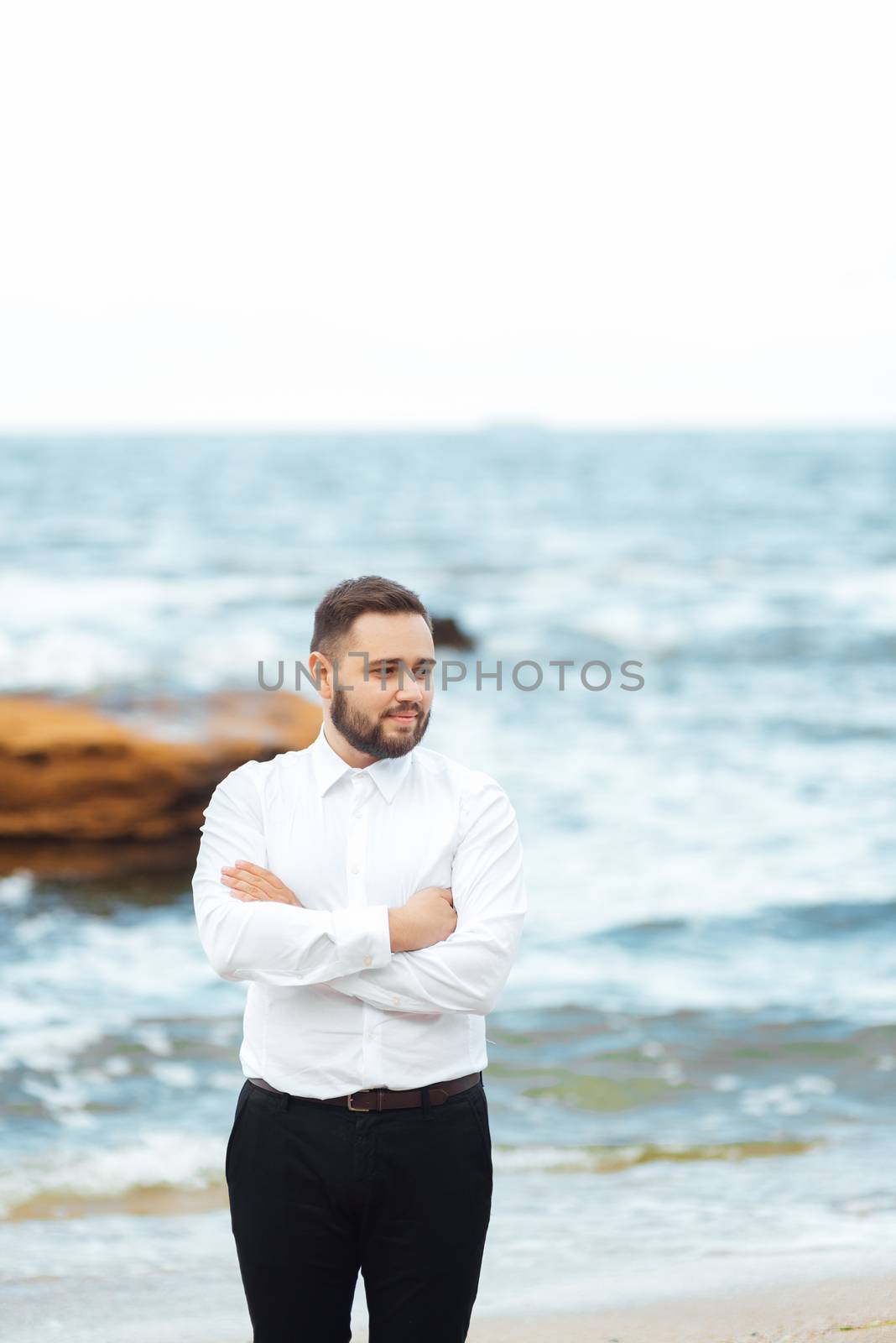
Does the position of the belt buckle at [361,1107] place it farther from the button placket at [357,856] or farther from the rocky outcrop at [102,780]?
the rocky outcrop at [102,780]

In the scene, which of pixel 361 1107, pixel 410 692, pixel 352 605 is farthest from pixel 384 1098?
pixel 352 605

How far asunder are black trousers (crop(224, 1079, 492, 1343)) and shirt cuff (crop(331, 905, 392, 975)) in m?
0.25

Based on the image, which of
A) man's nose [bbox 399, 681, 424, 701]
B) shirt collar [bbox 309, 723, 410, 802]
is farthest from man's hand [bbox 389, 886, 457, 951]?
man's nose [bbox 399, 681, 424, 701]

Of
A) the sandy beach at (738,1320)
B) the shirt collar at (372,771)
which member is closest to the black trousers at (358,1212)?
the shirt collar at (372,771)

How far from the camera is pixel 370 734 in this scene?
2.50 metres

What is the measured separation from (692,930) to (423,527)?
35858 millimetres

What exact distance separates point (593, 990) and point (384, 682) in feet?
17.9

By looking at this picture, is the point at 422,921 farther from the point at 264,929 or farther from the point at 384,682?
the point at 384,682

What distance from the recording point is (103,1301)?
409 centimetres

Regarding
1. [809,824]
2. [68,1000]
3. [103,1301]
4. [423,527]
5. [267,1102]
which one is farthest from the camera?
[423,527]

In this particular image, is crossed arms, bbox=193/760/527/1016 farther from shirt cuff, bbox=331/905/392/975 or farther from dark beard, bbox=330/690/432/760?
dark beard, bbox=330/690/432/760

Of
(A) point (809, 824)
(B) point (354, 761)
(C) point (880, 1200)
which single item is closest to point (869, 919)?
(A) point (809, 824)

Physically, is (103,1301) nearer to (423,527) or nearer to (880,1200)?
(880,1200)

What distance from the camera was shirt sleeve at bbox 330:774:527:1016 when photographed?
7.95 ft
